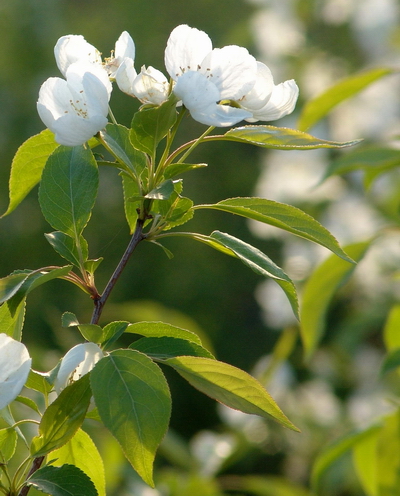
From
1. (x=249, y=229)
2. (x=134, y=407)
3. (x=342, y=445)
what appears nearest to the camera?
(x=134, y=407)

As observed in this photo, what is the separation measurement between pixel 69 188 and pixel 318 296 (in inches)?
18.2

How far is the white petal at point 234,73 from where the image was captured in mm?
331

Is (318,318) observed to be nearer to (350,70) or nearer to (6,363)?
(6,363)

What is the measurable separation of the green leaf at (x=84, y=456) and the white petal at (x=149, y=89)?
0.19 m

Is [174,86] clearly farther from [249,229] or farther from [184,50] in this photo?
[249,229]

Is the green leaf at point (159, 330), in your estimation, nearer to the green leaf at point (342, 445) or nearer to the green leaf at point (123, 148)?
the green leaf at point (123, 148)

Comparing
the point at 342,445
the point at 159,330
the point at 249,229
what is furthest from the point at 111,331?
the point at 249,229

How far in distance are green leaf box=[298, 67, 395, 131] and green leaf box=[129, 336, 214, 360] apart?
50 cm

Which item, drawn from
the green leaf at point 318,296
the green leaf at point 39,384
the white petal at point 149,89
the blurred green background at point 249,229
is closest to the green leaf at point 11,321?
the green leaf at point 39,384

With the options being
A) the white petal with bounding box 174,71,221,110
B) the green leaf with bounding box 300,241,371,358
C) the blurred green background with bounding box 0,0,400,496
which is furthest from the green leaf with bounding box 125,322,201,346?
the green leaf with bounding box 300,241,371,358

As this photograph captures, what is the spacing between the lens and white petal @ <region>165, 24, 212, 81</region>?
0.33 m

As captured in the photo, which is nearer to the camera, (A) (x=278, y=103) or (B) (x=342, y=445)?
(A) (x=278, y=103)

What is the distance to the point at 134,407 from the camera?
284 millimetres

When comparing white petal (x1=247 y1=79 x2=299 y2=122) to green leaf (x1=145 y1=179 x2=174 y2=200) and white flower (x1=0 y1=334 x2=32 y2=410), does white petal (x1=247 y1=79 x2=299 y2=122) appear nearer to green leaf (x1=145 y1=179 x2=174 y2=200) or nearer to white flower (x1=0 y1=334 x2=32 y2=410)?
green leaf (x1=145 y1=179 x2=174 y2=200)
